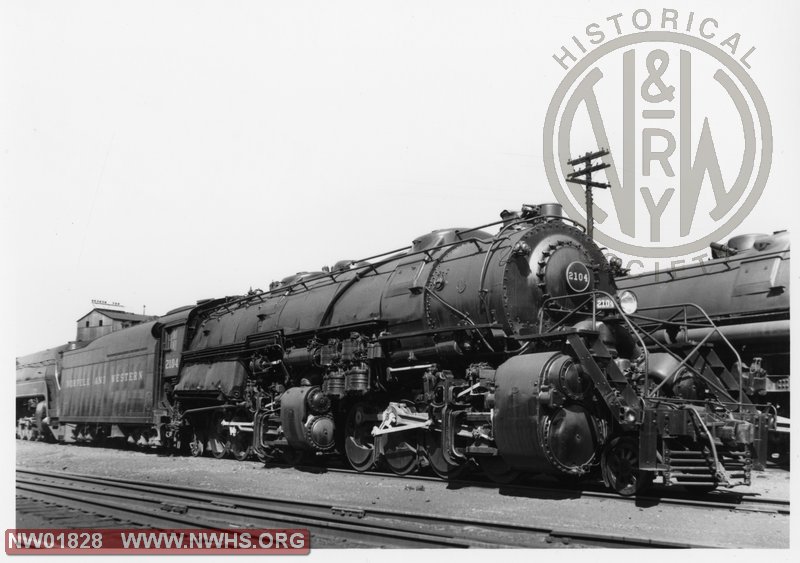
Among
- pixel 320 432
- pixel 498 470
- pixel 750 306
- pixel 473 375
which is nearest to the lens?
pixel 498 470

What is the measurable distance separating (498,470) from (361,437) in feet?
11.5

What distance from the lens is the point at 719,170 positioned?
396 inches

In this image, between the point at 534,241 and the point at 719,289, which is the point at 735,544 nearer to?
the point at 534,241

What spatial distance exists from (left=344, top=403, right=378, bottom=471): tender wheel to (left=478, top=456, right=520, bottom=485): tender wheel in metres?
2.70

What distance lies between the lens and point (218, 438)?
56.7 ft

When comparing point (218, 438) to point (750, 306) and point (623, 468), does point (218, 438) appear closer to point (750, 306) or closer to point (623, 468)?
point (623, 468)

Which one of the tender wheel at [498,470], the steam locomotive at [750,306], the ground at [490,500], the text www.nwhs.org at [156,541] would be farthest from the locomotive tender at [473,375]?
the text www.nwhs.org at [156,541]

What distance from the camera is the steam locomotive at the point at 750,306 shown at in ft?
40.1

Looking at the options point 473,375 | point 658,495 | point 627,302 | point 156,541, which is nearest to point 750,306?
point 627,302

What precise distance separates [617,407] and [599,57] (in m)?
4.44

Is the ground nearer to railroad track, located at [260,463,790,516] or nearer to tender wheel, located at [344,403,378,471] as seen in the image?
railroad track, located at [260,463,790,516]

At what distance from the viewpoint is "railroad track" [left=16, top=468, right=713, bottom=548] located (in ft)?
22.9

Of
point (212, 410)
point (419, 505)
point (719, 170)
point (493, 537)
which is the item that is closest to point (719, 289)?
point (719, 170)

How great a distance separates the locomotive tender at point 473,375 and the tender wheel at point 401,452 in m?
0.03
